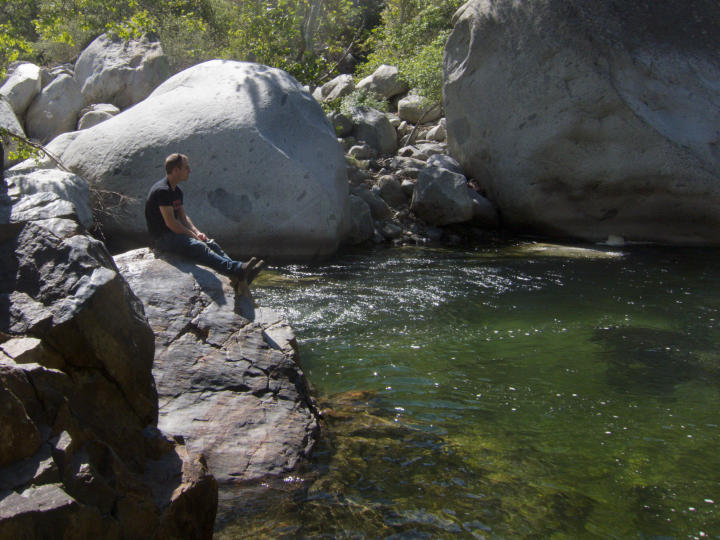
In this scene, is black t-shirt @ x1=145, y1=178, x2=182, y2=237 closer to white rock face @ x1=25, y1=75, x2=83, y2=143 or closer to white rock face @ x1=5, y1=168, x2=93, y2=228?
white rock face @ x1=5, y1=168, x2=93, y2=228

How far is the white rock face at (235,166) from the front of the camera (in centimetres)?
977

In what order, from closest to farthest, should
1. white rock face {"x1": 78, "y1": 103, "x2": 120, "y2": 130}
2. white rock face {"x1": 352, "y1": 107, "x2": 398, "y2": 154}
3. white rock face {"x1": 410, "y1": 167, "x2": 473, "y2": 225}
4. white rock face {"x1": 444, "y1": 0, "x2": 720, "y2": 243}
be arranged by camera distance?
white rock face {"x1": 444, "y1": 0, "x2": 720, "y2": 243} < white rock face {"x1": 410, "y1": 167, "x2": 473, "y2": 225} < white rock face {"x1": 78, "y1": 103, "x2": 120, "y2": 130} < white rock face {"x1": 352, "y1": 107, "x2": 398, "y2": 154}

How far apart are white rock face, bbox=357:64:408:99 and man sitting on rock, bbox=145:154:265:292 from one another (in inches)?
498

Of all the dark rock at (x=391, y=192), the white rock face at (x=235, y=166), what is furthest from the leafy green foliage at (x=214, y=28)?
the dark rock at (x=391, y=192)

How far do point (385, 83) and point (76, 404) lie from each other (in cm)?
1677

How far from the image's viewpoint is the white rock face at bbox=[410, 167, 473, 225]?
481 inches

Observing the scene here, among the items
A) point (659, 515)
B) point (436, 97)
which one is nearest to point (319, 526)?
point (659, 515)

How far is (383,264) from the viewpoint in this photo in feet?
33.8

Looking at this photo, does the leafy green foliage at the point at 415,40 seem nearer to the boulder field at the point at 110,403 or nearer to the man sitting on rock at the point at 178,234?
the man sitting on rock at the point at 178,234

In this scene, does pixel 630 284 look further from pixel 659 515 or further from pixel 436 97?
pixel 436 97

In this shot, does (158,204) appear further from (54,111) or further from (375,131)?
(54,111)

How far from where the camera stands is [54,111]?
1587cm

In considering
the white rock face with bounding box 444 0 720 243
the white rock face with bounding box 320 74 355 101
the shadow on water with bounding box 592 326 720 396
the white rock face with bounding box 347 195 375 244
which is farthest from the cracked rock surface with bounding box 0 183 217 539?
the white rock face with bounding box 320 74 355 101

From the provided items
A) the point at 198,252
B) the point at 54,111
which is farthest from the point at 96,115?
the point at 198,252
